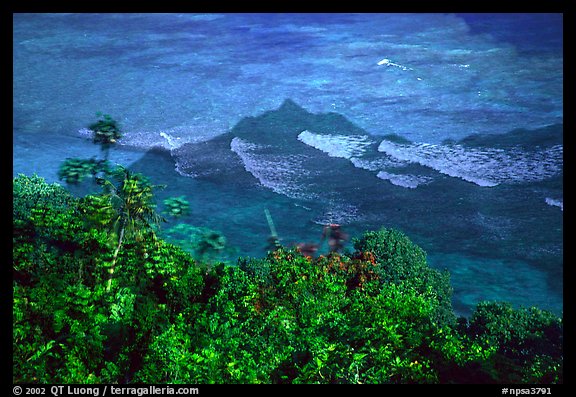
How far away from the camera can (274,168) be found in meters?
43.4

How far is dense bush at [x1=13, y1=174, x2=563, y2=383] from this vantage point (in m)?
19.2

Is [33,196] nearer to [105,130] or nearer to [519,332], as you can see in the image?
[105,130]

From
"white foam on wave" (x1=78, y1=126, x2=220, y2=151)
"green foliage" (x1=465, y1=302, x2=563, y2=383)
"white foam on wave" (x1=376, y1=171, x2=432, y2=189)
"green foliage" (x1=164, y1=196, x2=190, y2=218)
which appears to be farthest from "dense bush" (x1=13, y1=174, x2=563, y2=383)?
"white foam on wave" (x1=78, y1=126, x2=220, y2=151)

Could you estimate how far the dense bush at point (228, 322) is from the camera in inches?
755

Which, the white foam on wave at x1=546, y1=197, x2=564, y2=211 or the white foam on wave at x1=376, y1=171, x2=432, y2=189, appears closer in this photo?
the white foam on wave at x1=546, y1=197, x2=564, y2=211

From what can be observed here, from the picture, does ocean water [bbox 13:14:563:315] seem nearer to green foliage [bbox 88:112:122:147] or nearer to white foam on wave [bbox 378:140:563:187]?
white foam on wave [bbox 378:140:563:187]

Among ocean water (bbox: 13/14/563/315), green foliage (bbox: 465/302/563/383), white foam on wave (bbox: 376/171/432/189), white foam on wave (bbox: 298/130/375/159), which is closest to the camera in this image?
green foliage (bbox: 465/302/563/383)

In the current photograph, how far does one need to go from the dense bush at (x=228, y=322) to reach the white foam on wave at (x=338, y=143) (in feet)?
57.8

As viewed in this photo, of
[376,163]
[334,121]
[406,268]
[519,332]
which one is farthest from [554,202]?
[519,332]

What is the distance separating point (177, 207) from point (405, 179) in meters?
13.2

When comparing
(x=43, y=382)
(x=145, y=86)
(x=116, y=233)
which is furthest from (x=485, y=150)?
(x=43, y=382)

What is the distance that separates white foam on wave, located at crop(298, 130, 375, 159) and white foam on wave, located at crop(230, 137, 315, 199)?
5.85 feet

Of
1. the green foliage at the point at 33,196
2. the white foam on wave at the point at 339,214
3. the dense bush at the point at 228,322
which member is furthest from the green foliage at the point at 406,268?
the green foliage at the point at 33,196

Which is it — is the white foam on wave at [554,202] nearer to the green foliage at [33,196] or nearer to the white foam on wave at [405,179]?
the white foam on wave at [405,179]
